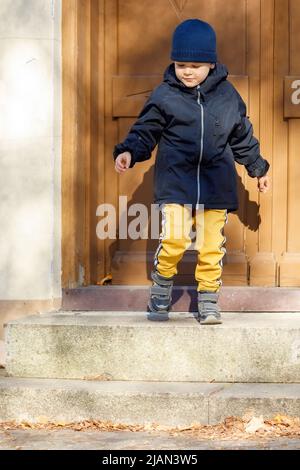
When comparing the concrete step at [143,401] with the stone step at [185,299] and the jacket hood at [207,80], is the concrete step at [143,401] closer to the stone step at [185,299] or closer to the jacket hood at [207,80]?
the stone step at [185,299]

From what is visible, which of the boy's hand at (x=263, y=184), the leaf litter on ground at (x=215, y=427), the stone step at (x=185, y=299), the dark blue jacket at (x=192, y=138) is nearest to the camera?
the leaf litter on ground at (x=215, y=427)

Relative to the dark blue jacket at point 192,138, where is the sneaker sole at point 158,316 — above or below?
below

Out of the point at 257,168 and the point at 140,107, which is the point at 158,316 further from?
the point at 140,107

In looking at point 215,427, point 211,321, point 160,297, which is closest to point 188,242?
point 160,297

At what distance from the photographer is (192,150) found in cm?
579

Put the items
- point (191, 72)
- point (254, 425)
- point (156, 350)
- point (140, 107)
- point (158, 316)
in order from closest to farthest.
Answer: point (254, 425)
point (156, 350)
point (191, 72)
point (158, 316)
point (140, 107)

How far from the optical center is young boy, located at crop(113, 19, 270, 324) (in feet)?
Result: 18.8

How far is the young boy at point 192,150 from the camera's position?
5.74m

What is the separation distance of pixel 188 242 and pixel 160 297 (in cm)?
33

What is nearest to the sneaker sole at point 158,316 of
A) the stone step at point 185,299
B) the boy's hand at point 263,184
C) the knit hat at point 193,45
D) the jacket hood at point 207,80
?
the stone step at point 185,299

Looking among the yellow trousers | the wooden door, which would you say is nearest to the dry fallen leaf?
the yellow trousers

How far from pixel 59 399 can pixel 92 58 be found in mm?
2221
